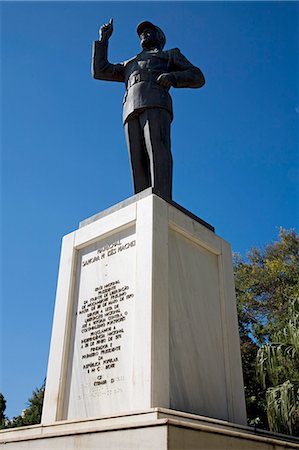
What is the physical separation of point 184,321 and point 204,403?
0.77m

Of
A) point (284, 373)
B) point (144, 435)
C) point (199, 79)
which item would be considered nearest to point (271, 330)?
point (284, 373)

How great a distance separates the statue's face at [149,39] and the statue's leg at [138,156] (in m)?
1.38

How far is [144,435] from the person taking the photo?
9.55ft

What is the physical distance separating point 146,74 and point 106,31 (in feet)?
3.37

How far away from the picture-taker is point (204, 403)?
160 inches

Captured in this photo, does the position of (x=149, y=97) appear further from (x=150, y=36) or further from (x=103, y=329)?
(x=103, y=329)

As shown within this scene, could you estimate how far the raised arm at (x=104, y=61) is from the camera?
631 centimetres

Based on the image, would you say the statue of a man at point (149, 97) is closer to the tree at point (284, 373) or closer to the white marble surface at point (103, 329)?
the white marble surface at point (103, 329)

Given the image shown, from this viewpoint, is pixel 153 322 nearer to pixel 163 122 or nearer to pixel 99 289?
pixel 99 289

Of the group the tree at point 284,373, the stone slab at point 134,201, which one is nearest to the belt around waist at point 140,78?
the stone slab at point 134,201

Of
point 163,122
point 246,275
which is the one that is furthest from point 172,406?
point 246,275

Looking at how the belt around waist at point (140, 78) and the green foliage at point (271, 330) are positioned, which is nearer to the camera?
the belt around waist at point (140, 78)

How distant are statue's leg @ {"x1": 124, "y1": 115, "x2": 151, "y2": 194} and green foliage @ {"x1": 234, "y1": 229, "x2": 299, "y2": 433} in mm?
6998

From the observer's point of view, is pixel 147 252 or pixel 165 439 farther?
pixel 147 252
